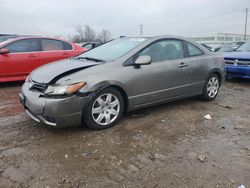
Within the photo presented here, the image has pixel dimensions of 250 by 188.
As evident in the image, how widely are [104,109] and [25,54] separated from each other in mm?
4342

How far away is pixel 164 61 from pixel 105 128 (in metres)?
1.65

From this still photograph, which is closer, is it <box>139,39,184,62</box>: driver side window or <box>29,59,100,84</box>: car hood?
<box>29,59,100,84</box>: car hood

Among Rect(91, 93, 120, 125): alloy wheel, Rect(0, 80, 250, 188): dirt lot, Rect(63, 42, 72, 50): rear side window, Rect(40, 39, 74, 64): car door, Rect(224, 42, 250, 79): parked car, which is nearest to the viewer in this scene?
Rect(0, 80, 250, 188): dirt lot

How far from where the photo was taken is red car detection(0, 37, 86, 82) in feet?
23.2

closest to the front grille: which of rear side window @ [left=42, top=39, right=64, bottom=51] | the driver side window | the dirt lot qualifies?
the dirt lot

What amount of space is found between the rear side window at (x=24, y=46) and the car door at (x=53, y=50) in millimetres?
229

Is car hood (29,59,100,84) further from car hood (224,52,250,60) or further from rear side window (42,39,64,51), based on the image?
car hood (224,52,250,60)

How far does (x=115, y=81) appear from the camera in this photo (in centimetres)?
401

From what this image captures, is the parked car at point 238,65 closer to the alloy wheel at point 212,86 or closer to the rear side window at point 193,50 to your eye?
the alloy wheel at point 212,86

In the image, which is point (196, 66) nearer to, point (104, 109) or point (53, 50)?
point (104, 109)

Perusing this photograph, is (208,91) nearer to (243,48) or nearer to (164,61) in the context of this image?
(164,61)

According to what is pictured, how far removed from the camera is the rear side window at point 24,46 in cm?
726

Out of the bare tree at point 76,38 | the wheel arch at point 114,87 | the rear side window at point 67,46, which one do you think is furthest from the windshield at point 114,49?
the bare tree at point 76,38

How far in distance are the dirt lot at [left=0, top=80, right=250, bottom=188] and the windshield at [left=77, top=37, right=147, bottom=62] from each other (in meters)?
1.09
